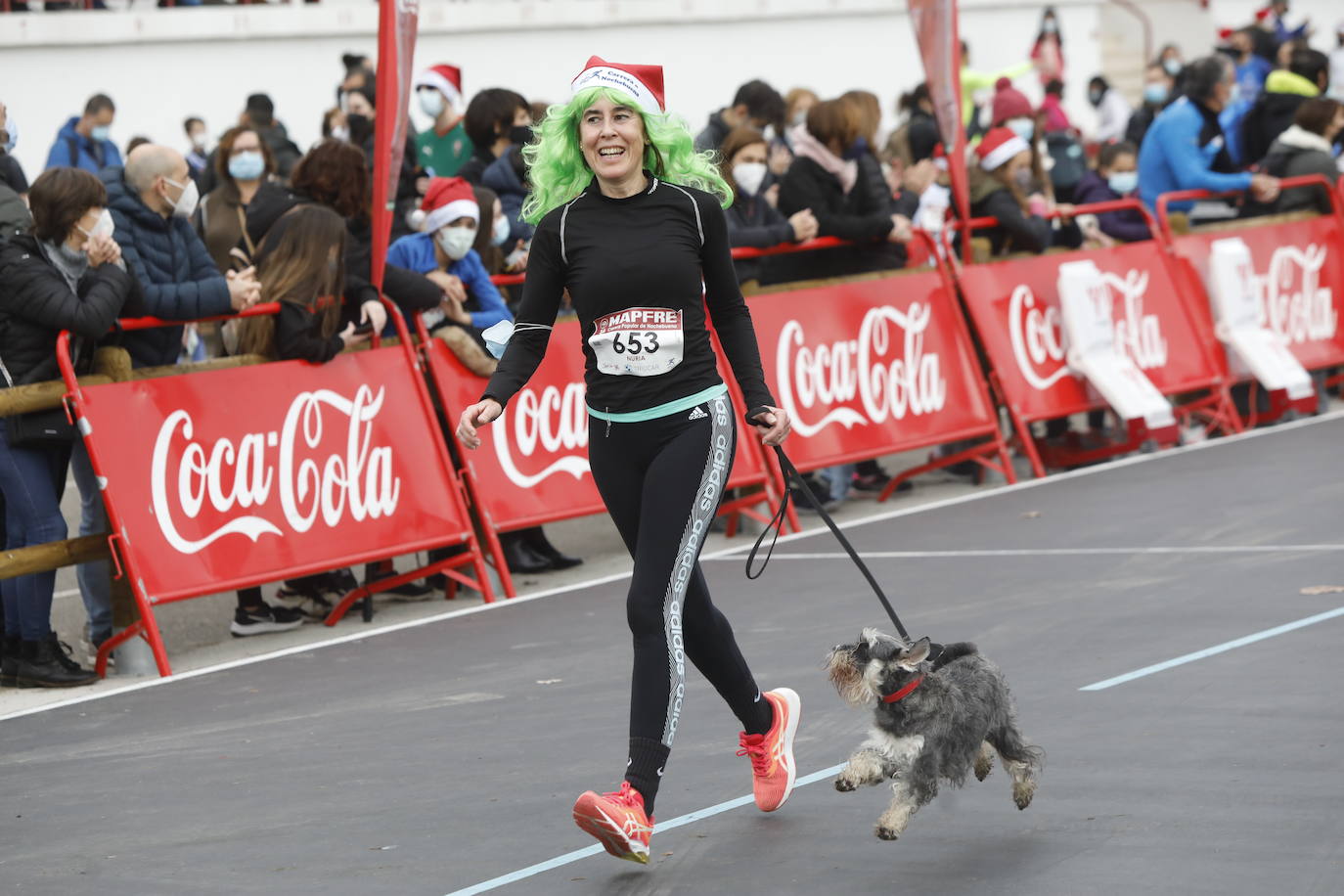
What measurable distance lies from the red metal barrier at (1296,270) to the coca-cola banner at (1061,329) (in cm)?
38

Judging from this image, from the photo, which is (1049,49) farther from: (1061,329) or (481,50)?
(1061,329)

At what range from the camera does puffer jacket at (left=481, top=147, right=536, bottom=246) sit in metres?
12.2

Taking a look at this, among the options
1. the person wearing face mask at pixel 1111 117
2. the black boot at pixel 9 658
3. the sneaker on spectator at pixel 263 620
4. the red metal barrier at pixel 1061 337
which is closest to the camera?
the black boot at pixel 9 658

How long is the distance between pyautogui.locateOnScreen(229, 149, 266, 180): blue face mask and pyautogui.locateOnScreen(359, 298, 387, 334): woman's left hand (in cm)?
233

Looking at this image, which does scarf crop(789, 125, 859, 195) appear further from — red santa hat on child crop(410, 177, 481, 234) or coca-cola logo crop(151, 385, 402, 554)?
coca-cola logo crop(151, 385, 402, 554)

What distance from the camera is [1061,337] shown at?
44.3 feet

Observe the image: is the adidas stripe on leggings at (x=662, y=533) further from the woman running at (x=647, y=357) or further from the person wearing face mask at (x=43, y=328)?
the person wearing face mask at (x=43, y=328)

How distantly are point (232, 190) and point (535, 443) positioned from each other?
10.3ft

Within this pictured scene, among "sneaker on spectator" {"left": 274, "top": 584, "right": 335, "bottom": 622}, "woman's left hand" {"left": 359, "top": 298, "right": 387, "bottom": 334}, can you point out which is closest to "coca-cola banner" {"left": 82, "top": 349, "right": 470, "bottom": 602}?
"woman's left hand" {"left": 359, "top": 298, "right": 387, "bottom": 334}

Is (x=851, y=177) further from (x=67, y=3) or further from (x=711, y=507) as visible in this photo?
(x=67, y=3)

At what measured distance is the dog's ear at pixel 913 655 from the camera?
5.24 m

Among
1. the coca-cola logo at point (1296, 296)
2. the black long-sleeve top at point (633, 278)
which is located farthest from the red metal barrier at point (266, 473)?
the coca-cola logo at point (1296, 296)

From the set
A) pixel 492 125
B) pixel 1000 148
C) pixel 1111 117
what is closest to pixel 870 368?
pixel 1000 148

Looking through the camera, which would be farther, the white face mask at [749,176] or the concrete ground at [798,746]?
the white face mask at [749,176]
